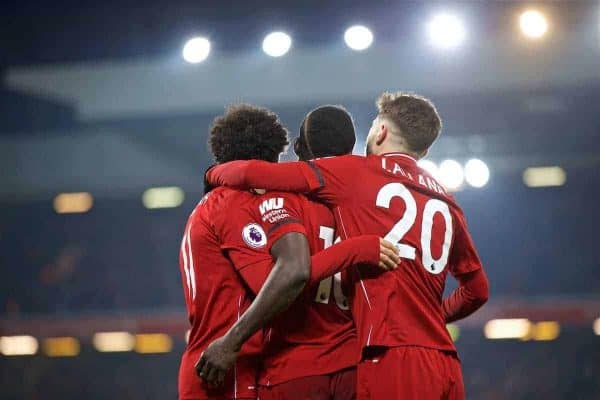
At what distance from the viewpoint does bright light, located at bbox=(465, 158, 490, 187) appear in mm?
8250

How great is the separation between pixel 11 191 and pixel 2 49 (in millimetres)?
1537

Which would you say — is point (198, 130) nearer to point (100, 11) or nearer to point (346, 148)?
point (100, 11)

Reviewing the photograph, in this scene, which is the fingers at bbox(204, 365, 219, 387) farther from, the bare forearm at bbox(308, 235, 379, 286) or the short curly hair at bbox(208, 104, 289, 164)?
the short curly hair at bbox(208, 104, 289, 164)

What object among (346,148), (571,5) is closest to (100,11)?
(571,5)

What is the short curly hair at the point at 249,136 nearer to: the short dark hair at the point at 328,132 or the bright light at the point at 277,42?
the short dark hair at the point at 328,132

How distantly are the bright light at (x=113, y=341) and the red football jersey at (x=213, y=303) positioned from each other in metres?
5.97

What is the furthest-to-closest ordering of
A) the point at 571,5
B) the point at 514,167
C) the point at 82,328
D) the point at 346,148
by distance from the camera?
the point at 82,328, the point at 514,167, the point at 571,5, the point at 346,148

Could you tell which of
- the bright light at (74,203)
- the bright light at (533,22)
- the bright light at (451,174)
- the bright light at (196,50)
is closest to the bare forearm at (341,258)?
the bright light at (451,174)

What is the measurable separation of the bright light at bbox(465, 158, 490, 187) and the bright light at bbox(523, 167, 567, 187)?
1.30ft

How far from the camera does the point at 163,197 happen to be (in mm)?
9273

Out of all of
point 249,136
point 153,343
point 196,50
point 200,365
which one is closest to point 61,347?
point 153,343

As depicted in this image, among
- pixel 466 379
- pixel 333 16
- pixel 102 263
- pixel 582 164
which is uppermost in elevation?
pixel 333 16

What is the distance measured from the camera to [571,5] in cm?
784

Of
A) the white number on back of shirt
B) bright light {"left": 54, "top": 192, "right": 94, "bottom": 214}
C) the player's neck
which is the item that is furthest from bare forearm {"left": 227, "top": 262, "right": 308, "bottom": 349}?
bright light {"left": 54, "top": 192, "right": 94, "bottom": 214}
